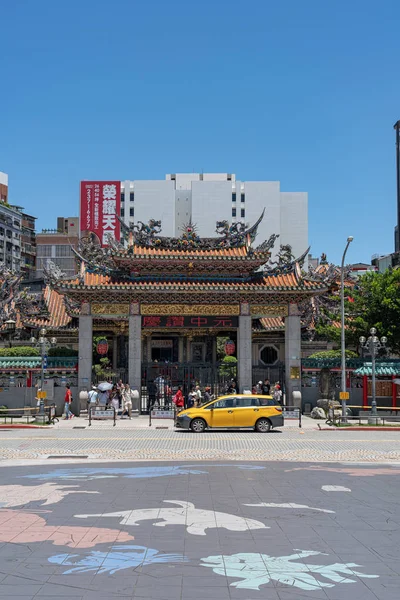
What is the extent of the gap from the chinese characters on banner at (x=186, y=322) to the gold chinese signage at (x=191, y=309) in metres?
0.28

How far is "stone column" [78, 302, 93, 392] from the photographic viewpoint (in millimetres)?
34562

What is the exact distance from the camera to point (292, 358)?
3553cm

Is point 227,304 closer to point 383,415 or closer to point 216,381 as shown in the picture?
point 216,381

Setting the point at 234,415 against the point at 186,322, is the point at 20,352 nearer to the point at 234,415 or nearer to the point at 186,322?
the point at 186,322

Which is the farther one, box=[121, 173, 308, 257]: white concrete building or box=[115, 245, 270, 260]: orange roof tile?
box=[121, 173, 308, 257]: white concrete building

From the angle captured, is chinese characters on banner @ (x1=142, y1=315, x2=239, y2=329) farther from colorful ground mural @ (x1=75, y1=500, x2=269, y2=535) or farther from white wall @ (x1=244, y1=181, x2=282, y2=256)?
white wall @ (x1=244, y1=181, x2=282, y2=256)

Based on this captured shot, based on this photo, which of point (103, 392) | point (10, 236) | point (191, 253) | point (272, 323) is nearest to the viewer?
point (103, 392)

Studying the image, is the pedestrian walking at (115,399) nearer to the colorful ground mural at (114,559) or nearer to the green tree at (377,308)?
the green tree at (377,308)

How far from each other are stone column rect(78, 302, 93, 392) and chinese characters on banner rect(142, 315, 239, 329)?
310 centimetres

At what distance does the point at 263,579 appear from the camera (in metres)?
8.02

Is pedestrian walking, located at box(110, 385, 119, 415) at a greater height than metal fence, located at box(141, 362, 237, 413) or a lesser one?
lesser

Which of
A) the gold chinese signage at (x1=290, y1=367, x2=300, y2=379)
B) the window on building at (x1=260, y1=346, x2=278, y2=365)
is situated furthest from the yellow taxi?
the window on building at (x1=260, y1=346, x2=278, y2=365)

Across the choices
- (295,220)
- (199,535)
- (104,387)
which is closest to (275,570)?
(199,535)

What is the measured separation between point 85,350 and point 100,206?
209ft
